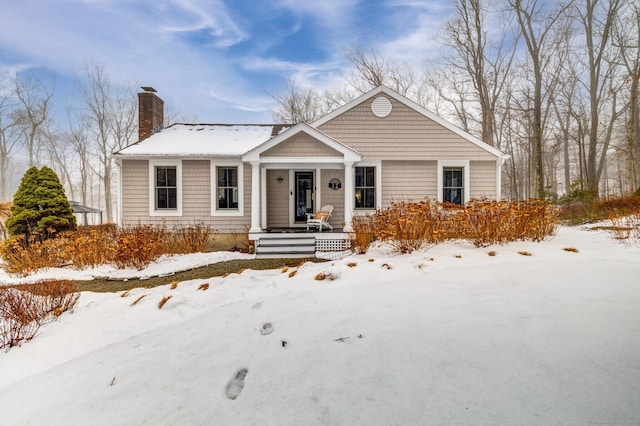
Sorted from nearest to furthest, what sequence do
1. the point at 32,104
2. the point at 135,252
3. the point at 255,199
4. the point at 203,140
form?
the point at 135,252
the point at 255,199
the point at 203,140
the point at 32,104

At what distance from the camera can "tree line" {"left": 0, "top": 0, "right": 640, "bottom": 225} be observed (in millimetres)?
16688

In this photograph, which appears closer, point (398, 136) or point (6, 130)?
point (398, 136)

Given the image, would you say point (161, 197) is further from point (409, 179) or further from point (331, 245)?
point (409, 179)

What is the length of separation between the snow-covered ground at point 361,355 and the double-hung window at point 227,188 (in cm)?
670

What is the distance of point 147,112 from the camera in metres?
12.2

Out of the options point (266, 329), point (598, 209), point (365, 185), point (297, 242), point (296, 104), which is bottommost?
point (266, 329)

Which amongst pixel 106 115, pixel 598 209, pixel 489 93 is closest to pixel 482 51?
pixel 489 93

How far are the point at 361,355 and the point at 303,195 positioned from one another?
29.5 feet

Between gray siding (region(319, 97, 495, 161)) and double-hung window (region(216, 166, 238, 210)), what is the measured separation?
11.2 ft

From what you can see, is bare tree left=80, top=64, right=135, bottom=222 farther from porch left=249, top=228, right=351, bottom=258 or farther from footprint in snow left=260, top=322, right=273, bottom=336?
footprint in snow left=260, top=322, right=273, bottom=336

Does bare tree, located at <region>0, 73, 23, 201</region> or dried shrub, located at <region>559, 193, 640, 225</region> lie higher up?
bare tree, located at <region>0, 73, 23, 201</region>

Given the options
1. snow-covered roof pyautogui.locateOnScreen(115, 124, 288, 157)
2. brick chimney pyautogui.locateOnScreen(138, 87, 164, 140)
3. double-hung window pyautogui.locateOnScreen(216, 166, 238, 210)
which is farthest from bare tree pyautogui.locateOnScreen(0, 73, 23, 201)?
double-hung window pyautogui.locateOnScreen(216, 166, 238, 210)

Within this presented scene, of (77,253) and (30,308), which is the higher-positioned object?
(77,253)

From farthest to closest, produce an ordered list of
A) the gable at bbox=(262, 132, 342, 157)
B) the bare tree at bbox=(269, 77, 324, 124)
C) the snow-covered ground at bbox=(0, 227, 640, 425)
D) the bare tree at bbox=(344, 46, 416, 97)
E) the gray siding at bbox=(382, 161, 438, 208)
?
the bare tree at bbox=(269, 77, 324, 124) < the bare tree at bbox=(344, 46, 416, 97) < the gray siding at bbox=(382, 161, 438, 208) < the gable at bbox=(262, 132, 342, 157) < the snow-covered ground at bbox=(0, 227, 640, 425)
